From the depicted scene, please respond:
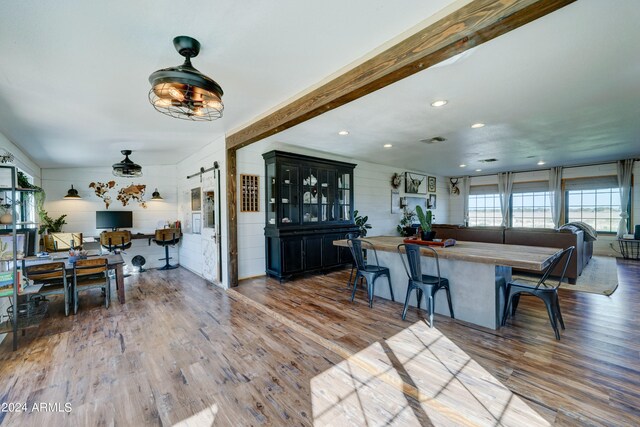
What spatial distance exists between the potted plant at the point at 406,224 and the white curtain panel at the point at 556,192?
3941 mm

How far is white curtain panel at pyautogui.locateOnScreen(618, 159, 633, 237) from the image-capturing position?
22.9 feet

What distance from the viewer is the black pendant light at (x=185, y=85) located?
1.88m

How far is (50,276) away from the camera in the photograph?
366cm

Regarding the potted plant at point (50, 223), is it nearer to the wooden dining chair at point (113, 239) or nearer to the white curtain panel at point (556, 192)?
the wooden dining chair at point (113, 239)

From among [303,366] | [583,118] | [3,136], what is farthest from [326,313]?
[3,136]

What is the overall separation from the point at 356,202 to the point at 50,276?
18.4 feet

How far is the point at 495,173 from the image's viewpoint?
9.23 meters

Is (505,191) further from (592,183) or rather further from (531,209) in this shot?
(592,183)

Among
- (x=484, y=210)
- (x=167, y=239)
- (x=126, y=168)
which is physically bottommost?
(x=167, y=239)

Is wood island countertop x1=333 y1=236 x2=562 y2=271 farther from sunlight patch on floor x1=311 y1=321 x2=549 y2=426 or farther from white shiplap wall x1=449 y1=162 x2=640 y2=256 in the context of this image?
Result: white shiplap wall x1=449 y1=162 x2=640 y2=256

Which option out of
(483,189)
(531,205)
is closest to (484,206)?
(483,189)

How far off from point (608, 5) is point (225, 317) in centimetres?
435

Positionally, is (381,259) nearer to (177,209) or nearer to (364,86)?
(364,86)

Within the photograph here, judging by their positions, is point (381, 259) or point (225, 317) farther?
point (381, 259)
